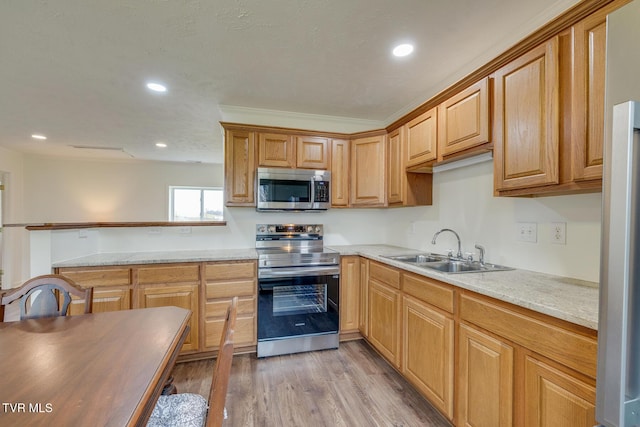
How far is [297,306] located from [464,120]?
2.05 meters

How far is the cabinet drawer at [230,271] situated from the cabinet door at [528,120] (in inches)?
79.4

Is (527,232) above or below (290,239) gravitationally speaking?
above

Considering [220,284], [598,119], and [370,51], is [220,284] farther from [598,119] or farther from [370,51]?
[598,119]

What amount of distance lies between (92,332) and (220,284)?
1254 mm

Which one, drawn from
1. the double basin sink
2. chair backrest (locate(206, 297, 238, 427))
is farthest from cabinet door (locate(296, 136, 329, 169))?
chair backrest (locate(206, 297, 238, 427))

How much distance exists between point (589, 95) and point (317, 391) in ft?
7.56

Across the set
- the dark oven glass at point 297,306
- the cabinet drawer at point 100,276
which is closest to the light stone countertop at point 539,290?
the dark oven glass at point 297,306

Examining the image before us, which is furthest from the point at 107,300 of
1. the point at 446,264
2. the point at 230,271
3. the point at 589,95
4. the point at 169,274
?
the point at 589,95

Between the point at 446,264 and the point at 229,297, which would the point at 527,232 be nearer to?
the point at 446,264

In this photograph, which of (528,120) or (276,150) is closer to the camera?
(528,120)

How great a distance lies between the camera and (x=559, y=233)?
158 centimetres

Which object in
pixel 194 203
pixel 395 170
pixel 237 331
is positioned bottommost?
pixel 237 331

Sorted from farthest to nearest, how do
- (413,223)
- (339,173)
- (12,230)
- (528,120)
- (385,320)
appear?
(12,230) → (339,173) → (413,223) → (385,320) → (528,120)

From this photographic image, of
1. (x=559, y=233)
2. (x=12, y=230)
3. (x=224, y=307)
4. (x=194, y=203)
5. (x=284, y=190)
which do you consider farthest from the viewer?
(x=194, y=203)
